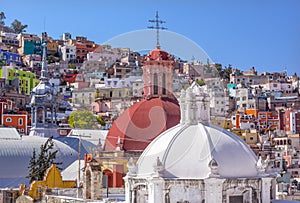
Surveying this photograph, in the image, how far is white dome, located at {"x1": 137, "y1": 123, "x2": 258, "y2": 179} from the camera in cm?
2014

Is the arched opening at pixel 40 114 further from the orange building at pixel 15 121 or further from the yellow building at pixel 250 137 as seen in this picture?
the yellow building at pixel 250 137

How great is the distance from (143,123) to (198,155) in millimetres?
13108

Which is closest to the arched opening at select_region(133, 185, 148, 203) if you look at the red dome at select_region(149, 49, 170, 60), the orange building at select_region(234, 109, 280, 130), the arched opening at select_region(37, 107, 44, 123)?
the red dome at select_region(149, 49, 170, 60)

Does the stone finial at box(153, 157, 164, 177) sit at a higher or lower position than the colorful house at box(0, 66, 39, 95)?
lower

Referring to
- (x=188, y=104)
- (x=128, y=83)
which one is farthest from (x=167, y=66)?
(x=188, y=104)

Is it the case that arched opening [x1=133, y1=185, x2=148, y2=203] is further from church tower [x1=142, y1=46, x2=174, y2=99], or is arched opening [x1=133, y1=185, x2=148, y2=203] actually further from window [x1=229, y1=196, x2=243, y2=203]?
church tower [x1=142, y1=46, x2=174, y2=99]

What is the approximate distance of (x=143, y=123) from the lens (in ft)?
109

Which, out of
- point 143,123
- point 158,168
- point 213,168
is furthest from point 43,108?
point 213,168

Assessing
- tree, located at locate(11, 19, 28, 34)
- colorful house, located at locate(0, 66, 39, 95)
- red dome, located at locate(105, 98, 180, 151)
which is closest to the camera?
red dome, located at locate(105, 98, 180, 151)

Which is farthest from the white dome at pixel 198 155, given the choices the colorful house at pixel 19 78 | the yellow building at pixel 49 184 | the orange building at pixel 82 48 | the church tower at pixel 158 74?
the orange building at pixel 82 48

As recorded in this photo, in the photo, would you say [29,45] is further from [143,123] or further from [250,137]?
[143,123]

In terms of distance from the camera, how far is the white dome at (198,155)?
66.1 feet

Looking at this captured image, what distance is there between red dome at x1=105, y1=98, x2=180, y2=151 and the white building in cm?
1083

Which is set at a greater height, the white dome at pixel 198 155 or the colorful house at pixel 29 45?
the colorful house at pixel 29 45
